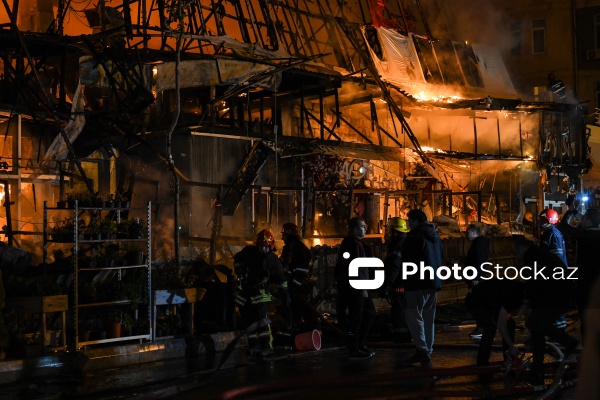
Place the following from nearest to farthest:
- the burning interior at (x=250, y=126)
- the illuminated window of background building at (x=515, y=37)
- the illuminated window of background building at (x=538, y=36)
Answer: the burning interior at (x=250, y=126) < the illuminated window of background building at (x=538, y=36) < the illuminated window of background building at (x=515, y=37)

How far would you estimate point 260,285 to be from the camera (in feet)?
41.9

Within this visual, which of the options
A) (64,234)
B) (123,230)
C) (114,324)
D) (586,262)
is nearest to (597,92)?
(123,230)

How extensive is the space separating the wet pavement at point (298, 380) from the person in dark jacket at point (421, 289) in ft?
1.00

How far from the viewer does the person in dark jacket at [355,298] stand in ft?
40.7

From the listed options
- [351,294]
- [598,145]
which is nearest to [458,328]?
[351,294]

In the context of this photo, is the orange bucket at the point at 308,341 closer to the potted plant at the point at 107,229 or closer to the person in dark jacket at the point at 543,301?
the potted plant at the point at 107,229

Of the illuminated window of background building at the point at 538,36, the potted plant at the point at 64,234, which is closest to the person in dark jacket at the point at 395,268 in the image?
the potted plant at the point at 64,234

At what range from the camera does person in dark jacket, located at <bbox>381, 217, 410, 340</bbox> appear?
12523 millimetres

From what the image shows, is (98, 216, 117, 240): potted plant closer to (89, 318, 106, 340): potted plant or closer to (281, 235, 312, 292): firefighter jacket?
(89, 318, 106, 340): potted plant

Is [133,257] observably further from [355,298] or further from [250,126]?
[250,126]

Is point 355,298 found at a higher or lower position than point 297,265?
lower

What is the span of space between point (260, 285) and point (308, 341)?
1181 millimetres

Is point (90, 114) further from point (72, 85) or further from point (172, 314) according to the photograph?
point (172, 314)

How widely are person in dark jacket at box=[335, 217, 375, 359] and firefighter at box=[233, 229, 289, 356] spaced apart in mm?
918
